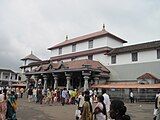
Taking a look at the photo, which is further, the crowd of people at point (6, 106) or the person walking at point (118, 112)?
the crowd of people at point (6, 106)

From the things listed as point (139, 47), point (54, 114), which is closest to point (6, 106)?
point (54, 114)

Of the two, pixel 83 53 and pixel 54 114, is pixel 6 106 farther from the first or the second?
pixel 83 53

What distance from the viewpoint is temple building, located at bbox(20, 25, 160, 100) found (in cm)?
3662

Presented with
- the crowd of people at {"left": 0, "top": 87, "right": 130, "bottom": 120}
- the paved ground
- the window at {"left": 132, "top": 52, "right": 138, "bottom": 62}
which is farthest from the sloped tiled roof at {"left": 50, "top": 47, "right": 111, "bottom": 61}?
the paved ground

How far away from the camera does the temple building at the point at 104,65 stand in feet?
120

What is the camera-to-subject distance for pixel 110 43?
45.8m

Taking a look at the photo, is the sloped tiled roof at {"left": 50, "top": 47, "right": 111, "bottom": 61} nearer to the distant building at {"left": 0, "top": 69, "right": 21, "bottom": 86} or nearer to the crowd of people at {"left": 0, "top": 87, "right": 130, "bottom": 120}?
the crowd of people at {"left": 0, "top": 87, "right": 130, "bottom": 120}

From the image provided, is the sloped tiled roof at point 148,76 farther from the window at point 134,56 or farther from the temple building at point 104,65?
the window at point 134,56

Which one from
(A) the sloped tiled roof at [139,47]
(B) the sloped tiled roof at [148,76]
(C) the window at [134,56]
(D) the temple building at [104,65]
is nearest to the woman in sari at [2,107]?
(D) the temple building at [104,65]

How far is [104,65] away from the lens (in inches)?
1727

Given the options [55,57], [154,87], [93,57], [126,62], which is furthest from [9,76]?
[154,87]

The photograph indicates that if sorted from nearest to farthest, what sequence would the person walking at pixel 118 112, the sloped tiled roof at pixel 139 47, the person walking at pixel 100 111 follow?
the person walking at pixel 118 112 → the person walking at pixel 100 111 → the sloped tiled roof at pixel 139 47

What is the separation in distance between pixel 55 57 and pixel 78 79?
49.8ft

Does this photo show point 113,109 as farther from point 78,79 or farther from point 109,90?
point 78,79
